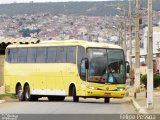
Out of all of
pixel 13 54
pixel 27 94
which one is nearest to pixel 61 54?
pixel 27 94

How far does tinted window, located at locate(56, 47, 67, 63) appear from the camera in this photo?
36.9 metres

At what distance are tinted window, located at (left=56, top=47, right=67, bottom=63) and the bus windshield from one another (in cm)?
181

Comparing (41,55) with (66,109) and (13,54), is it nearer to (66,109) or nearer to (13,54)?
(13,54)

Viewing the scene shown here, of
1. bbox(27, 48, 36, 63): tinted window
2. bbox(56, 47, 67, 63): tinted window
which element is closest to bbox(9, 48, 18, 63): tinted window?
bbox(27, 48, 36, 63): tinted window

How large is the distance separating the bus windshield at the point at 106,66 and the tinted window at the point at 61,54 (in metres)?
1.81

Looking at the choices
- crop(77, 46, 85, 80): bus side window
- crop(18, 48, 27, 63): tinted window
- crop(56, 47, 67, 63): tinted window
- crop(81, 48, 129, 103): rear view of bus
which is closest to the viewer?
crop(81, 48, 129, 103): rear view of bus

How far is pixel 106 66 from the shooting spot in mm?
35781

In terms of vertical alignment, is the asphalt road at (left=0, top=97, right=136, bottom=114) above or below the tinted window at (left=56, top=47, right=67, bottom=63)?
below

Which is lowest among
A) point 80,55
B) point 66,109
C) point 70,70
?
point 66,109

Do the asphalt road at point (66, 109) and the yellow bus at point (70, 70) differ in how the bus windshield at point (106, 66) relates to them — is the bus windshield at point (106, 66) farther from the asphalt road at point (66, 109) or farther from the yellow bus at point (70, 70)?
the asphalt road at point (66, 109)

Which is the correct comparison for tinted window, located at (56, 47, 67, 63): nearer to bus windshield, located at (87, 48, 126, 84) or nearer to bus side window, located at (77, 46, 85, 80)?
bus side window, located at (77, 46, 85, 80)

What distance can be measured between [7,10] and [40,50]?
453ft

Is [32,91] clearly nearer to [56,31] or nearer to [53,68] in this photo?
[53,68]

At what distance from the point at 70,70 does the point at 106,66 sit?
1921 millimetres
